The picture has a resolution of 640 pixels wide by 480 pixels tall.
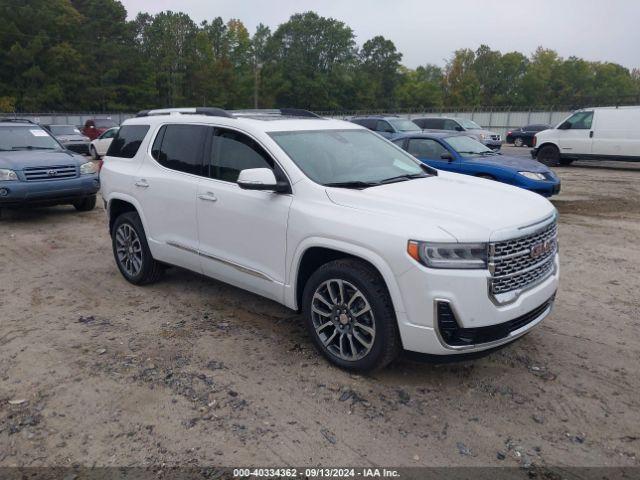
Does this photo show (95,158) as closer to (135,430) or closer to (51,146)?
(51,146)

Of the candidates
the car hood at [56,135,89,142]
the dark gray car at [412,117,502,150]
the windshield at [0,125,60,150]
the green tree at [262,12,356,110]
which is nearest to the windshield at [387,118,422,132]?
the dark gray car at [412,117,502,150]

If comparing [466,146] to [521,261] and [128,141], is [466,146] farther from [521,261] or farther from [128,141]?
[521,261]

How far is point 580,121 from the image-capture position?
56.5 ft

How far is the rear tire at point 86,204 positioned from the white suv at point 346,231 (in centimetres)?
532

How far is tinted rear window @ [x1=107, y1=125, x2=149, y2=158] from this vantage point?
19.0 ft

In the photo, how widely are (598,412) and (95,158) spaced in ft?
73.4

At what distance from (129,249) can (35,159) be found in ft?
15.0

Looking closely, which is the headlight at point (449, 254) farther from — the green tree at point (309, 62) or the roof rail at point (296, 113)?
the green tree at point (309, 62)

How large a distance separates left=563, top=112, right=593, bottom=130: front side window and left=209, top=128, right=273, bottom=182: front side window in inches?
619

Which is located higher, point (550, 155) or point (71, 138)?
point (550, 155)

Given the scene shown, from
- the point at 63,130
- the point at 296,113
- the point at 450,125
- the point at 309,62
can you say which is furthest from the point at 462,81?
the point at 296,113

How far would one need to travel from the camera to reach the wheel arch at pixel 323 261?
347 centimetres

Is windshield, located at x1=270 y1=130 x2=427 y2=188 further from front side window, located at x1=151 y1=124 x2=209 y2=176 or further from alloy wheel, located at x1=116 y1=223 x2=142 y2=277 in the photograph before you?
alloy wheel, located at x1=116 y1=223 x2=142 y2=277

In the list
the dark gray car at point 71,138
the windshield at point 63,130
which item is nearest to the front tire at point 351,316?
the dark gray car at point 71,138
